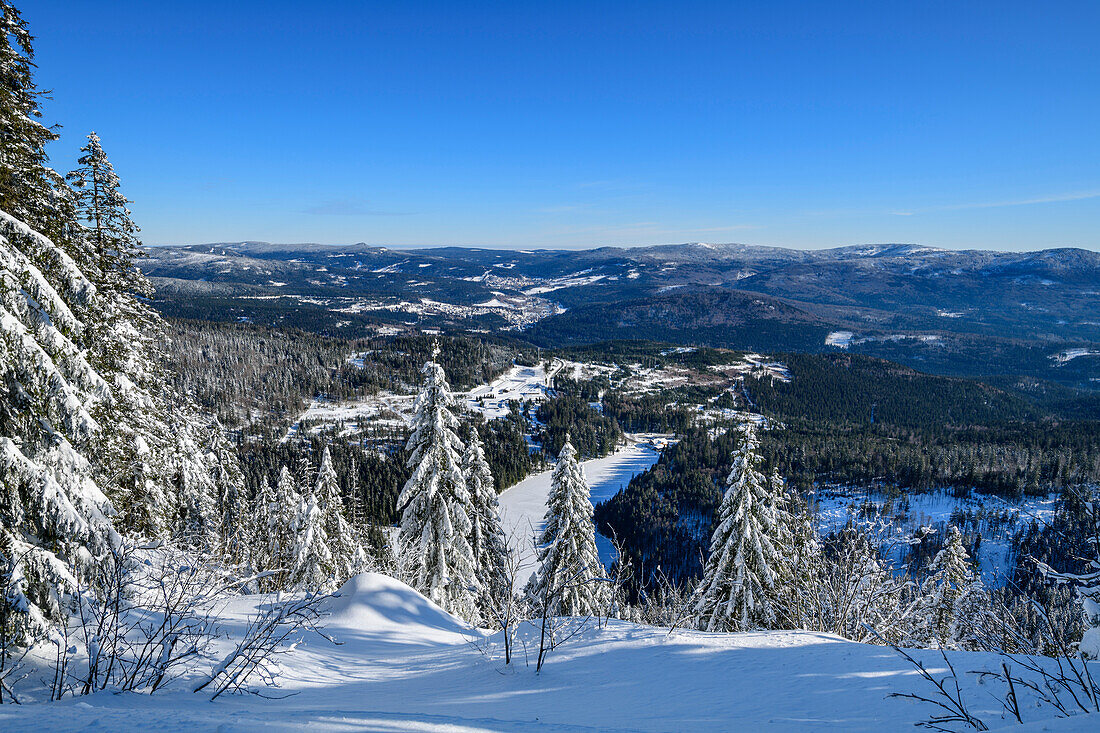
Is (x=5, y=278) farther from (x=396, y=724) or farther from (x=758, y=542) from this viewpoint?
(x=758, y=542)

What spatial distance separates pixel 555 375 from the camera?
173125mm

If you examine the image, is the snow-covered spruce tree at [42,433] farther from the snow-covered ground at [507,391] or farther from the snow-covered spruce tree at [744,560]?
the snow-covered ground at [507,391]

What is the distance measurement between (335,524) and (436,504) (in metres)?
9.97

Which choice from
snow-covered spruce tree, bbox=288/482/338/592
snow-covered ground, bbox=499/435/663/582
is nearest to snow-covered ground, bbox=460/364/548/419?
snow-covered ground, bbox=499/435/663/582

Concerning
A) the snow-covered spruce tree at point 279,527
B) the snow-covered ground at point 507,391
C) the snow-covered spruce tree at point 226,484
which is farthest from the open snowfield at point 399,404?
the snow-covered spruce tree at point 279,527

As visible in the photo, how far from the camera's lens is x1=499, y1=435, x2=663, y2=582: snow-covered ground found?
7256 centimetres

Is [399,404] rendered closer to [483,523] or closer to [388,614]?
[483,523]

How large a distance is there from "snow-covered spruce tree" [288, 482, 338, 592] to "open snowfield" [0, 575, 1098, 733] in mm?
13849

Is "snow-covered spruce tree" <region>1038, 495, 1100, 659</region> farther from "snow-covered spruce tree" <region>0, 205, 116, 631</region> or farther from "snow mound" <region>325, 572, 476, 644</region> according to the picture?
"snow-covered spruce tree" <region>0, 205, 116, 631</region>

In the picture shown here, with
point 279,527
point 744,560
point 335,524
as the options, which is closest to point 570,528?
point 744,560

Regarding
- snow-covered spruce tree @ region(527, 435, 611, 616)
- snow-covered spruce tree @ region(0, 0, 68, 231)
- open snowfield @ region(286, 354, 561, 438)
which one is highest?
snow-covered spruce tree @ region(0, 0, 68, 231)

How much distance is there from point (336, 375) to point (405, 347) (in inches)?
1152

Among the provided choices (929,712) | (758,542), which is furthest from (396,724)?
(758,542)

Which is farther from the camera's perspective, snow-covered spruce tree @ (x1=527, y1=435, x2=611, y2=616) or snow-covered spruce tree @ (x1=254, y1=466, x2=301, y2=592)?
snow-covered spruce tree @ (x1=254, y1=466, x2=301, y2=592)
